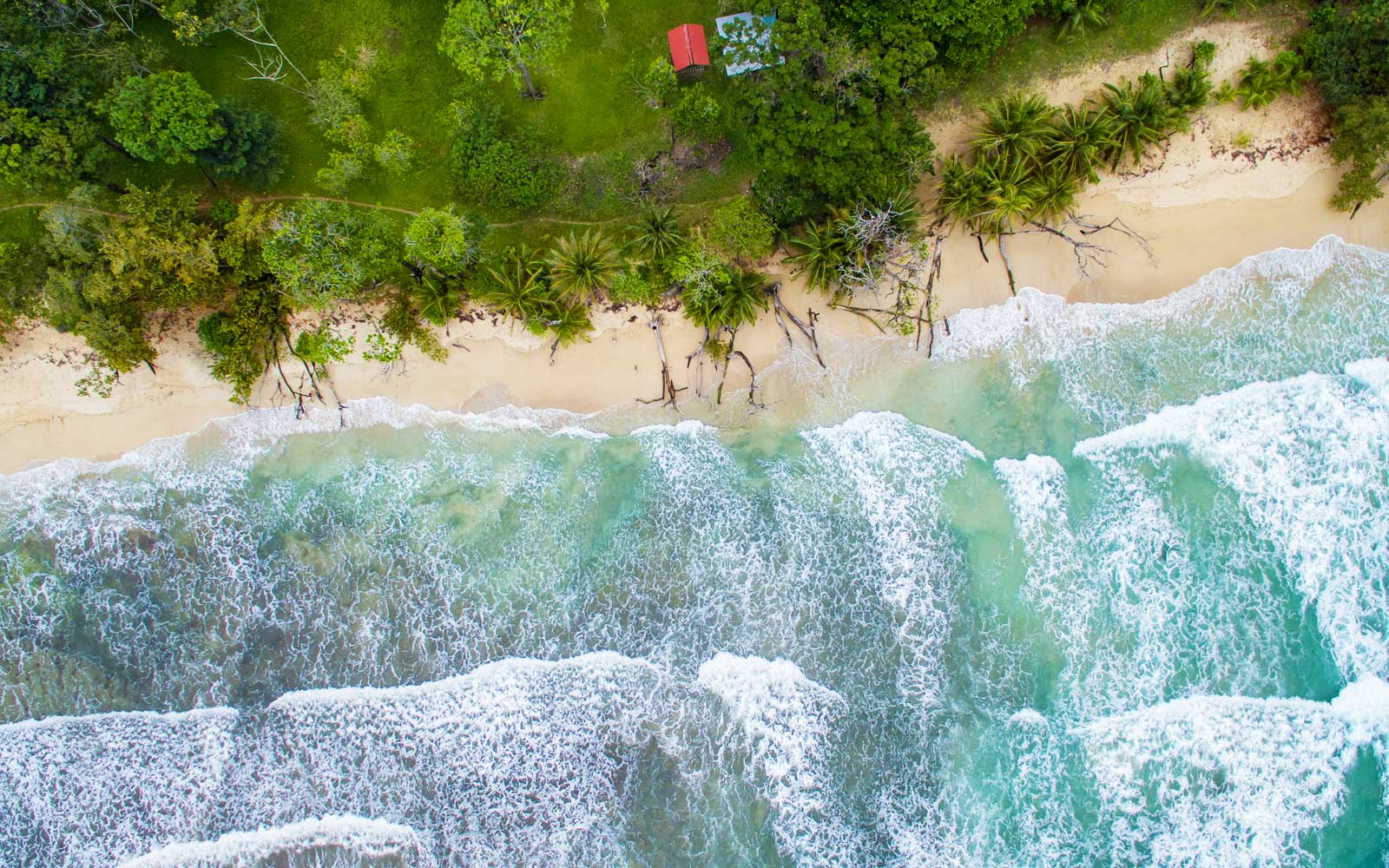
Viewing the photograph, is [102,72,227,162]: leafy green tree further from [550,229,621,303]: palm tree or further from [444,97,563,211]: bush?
[550,229,621,303]: palm tree

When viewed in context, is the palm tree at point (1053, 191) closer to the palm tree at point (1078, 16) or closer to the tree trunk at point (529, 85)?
the palm tree at point (1078, 16)

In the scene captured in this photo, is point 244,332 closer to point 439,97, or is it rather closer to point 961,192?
point 439,97

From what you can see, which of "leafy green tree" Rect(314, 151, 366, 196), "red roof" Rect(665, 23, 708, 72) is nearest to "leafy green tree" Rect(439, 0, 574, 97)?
"red roof" Rect(665, 23, 708, 72)

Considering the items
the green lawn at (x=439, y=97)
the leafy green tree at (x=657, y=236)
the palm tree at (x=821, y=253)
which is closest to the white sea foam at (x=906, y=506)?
the palm tree at (x=821, y=253)

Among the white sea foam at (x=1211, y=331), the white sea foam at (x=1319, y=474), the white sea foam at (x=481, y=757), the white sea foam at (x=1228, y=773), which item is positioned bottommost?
the white sea foam at (x=1228, y=773)

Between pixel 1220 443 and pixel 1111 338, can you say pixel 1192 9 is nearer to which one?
pixel 1111 338

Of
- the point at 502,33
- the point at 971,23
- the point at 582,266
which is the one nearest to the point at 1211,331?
the point at 971,23
